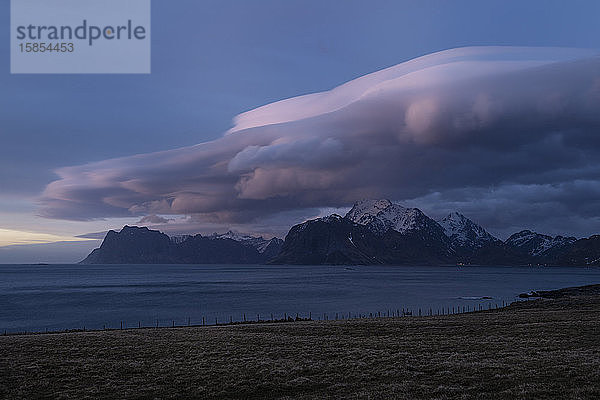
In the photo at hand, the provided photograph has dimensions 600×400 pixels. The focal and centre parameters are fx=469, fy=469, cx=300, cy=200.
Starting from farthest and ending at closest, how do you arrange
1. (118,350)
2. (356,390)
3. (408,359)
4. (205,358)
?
(118,350) < (205,358) < (408,359) < (356,390)

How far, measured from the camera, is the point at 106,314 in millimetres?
123250

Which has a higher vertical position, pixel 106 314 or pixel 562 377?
pixel 562 377

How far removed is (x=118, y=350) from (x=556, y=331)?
36.2m

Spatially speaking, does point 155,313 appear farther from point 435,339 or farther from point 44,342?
point 435,339

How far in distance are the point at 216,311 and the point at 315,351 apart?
95362 mm

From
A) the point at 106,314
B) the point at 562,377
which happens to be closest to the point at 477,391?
the point at 562,377

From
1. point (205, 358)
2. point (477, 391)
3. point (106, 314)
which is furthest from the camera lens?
point (106, 314)

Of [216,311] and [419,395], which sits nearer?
[419,395]

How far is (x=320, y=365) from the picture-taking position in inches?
1182

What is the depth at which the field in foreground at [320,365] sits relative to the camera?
913 inches

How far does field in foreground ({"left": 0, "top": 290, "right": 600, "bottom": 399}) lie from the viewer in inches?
913

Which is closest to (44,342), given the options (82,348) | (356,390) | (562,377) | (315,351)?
(82,348)

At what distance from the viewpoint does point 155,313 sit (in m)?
124

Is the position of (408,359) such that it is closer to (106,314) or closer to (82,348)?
(82,348)
